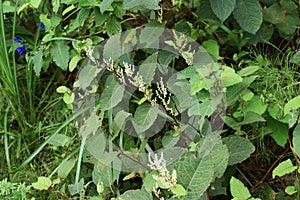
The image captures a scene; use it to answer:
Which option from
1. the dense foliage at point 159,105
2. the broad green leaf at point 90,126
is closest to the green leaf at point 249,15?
the dense foliage at point 159,105

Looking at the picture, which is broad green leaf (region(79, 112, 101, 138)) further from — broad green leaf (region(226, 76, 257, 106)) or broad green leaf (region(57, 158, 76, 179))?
broad green leaf (region(226, 76, 257, 106))

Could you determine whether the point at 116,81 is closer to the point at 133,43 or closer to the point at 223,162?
the point at 133,43

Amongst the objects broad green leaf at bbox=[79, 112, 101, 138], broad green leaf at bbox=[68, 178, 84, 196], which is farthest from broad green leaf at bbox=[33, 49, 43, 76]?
broad green leaf at bbox=[68, 178, 84, 196]

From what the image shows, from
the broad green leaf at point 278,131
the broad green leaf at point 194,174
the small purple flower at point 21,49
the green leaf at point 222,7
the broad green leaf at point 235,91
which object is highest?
the green leaf at point 222,7

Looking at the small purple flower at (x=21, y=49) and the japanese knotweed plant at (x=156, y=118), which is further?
the small purple flower at (x=21, y=49)

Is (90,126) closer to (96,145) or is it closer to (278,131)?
(96,145)

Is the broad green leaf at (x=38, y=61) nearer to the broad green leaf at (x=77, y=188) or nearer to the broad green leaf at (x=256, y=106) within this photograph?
the broad green leaf at (x=77, y=188)

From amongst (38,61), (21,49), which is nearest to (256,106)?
(38,61)

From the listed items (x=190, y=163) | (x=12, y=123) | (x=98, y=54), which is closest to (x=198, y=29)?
(x=98, y=54)
